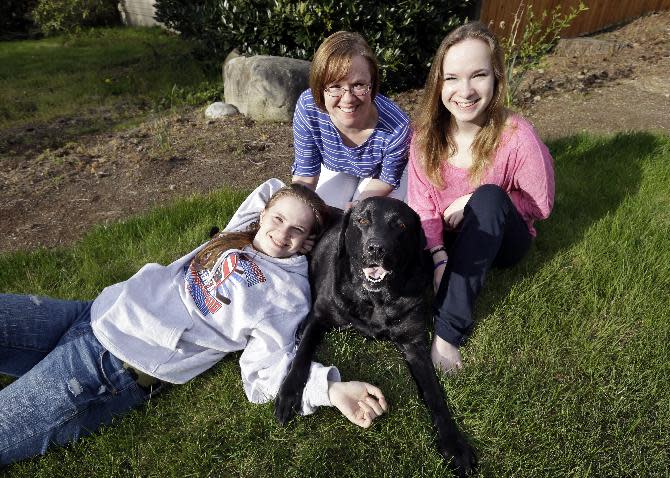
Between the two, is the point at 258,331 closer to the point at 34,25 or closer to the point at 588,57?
the point at 588,57

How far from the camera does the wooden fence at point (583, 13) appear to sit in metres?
7.87

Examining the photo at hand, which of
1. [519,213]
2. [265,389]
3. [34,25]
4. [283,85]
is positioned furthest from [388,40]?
[34,25]

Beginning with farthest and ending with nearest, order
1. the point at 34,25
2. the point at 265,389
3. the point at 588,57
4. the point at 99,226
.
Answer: the point at 34,25
the point at 588,57
the point at 99,226
the point at 265,389

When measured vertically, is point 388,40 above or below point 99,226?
above

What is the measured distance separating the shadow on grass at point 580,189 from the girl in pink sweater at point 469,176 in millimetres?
287

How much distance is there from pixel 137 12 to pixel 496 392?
50.5ft

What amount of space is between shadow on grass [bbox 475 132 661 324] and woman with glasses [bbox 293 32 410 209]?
3.71ft

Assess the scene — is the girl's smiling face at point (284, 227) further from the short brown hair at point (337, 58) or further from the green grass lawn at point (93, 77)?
the green grass lawn at point (93, 77)

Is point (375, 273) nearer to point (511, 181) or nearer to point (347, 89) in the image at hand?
point (511, 181)

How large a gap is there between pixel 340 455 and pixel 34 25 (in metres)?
16.0

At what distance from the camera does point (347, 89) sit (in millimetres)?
3326

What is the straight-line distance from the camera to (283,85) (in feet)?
21.2

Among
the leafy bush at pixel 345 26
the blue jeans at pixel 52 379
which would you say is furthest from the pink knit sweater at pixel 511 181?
the leafy bush at pixel 345 26

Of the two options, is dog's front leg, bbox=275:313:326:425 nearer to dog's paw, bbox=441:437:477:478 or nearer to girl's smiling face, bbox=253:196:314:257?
girl's smiling face, bbox=253:196:314:257
